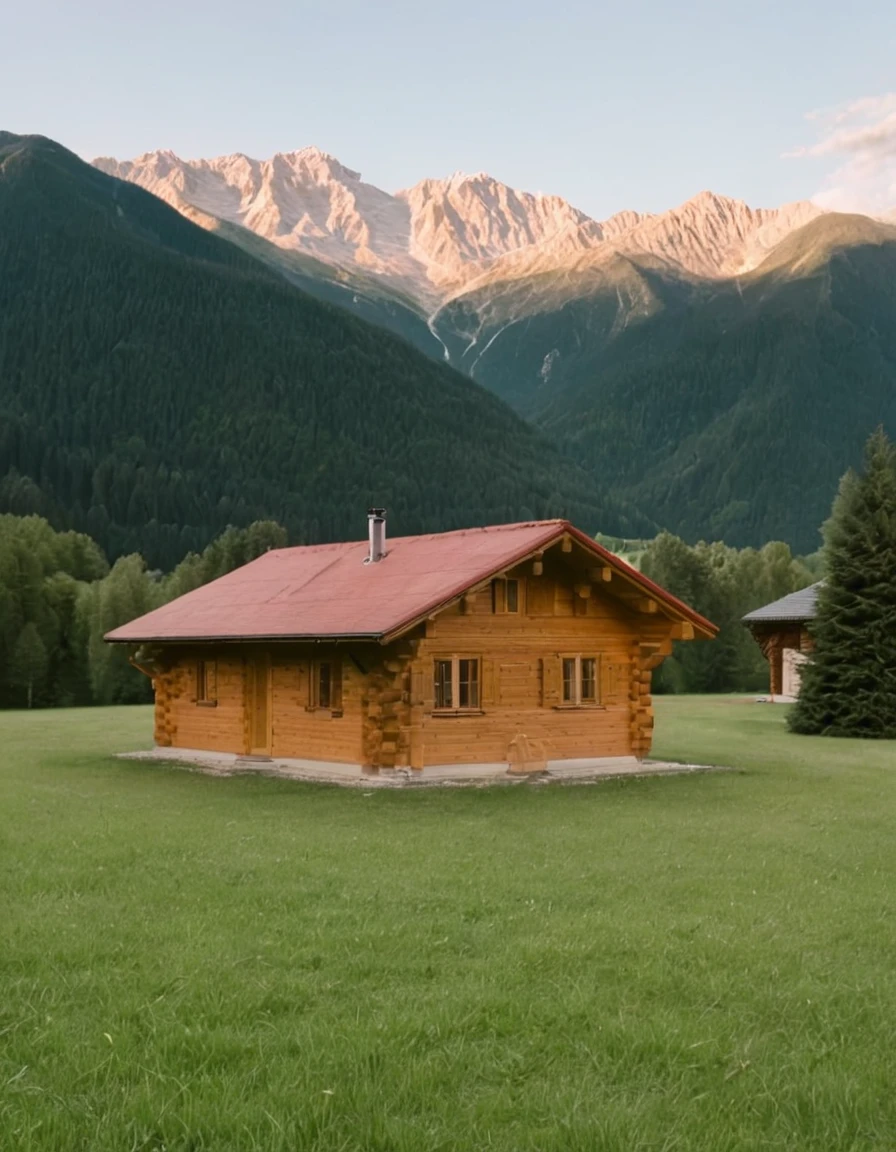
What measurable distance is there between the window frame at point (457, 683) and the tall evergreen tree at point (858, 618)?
18.9 metres

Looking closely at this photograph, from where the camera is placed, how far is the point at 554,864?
15648 millimetres

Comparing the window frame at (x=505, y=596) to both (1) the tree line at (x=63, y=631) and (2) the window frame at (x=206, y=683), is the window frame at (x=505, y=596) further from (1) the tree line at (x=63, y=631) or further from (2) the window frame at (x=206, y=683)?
(1) the tree line at (x=63, y=631)

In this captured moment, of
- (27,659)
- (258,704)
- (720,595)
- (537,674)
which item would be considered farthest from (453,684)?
(720,595)

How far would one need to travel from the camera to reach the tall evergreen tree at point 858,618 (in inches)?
1658

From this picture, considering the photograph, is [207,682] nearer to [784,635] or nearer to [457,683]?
[457,683]

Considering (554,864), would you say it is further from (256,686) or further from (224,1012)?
(256,686)

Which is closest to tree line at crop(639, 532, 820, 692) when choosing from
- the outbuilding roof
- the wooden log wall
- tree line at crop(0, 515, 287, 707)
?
the outbuilding roof

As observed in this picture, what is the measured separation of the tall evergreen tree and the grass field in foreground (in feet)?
76.9

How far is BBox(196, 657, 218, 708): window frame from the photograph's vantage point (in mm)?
31125

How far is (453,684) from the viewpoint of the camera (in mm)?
27000

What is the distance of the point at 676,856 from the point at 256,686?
15.2 m

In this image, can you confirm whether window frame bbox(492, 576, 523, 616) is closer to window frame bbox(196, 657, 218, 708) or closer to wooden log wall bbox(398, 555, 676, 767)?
wooden log wall bbox(398, 555, 676, 767)

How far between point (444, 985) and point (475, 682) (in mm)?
17592

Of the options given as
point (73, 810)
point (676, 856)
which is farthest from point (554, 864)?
point (73, 810)
